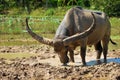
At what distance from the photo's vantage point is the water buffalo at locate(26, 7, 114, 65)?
1171cm

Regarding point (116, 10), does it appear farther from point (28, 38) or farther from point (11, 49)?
point (11, 49)

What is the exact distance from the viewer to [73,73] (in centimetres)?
1052

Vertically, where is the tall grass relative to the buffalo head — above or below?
below

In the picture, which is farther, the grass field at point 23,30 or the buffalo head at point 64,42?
the grass field at point 23,30

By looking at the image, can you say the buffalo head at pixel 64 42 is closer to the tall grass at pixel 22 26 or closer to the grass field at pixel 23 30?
the grass field at pixel 23 30

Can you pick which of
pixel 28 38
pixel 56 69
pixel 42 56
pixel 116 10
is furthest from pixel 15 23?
pixel 56 69

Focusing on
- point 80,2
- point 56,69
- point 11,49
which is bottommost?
point 80,2

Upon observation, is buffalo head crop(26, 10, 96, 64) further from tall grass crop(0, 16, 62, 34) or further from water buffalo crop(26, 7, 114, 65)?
tall grass crop(0, 16, 62, 34)

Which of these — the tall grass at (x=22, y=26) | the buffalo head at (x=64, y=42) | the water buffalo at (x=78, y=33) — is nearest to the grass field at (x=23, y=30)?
the tall grass at (x=22, y=26)

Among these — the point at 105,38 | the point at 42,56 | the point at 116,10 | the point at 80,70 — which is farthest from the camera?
the point at 116,10

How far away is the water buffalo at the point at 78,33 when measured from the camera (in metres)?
11.7

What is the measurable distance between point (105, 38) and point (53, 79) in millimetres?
4176

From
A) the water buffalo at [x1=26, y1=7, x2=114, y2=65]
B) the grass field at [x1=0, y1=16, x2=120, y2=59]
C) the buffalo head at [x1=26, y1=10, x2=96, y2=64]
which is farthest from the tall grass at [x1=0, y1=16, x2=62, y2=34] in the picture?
the buffalo head at [x1=26, y1=10, x2=96, y2=64]

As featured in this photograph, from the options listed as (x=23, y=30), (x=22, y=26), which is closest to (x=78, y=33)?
(x=23, y=30)
